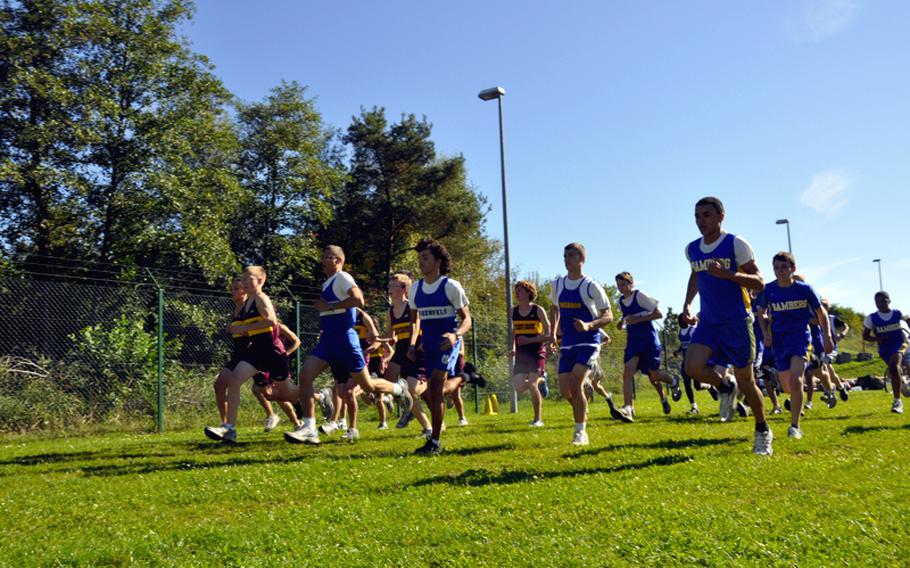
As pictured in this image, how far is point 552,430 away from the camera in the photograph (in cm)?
1011

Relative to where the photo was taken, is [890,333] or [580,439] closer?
[580,439]

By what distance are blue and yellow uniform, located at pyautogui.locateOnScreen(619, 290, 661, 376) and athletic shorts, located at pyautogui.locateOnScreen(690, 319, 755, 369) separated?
15.0ft

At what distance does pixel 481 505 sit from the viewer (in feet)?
15.7

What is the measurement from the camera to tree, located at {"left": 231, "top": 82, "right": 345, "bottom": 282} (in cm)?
3606

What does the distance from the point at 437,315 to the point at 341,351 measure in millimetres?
1223

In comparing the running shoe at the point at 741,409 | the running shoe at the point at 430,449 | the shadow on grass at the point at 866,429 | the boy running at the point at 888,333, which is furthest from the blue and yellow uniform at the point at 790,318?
the running shoe at the point at 430,449

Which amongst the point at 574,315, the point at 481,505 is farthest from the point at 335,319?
the point at 481,505

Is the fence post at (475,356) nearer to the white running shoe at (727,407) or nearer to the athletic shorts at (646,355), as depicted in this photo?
the athletic shorts at (646,355)

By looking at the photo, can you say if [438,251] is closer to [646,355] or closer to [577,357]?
[577,357]

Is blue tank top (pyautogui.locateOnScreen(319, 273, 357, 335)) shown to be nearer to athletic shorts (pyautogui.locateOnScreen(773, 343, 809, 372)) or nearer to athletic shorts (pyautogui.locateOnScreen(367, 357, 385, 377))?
athletic shorts (pyautogui.locateOnScreen(367, 357, 385, 377))

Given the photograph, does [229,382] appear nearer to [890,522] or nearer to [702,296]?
[702,296]

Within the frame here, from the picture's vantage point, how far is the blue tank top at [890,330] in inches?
482

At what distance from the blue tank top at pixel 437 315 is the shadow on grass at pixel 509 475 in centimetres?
198

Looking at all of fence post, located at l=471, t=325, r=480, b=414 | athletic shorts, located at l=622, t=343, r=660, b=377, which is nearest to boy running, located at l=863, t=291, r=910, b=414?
athletic shorts, located at l=622, t=343, r=660, b=377
